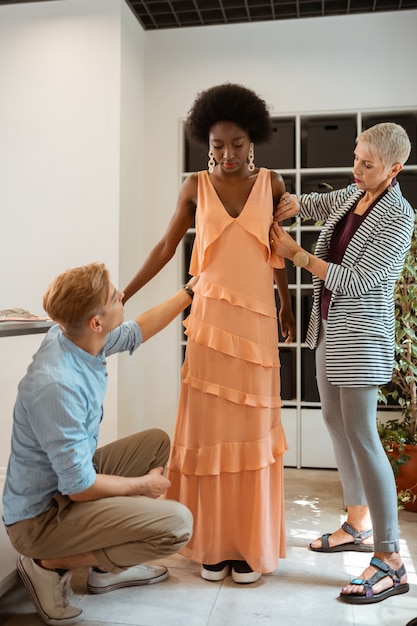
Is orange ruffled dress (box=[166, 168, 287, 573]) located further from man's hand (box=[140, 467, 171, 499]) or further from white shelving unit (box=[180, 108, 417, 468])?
white shelving unit (box=[180, 108, 417, 468])

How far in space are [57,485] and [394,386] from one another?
7.32ft

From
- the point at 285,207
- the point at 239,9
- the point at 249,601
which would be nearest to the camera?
the point at 249,601

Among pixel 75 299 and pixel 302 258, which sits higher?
pixel 302 258

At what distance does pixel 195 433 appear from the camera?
203 cm

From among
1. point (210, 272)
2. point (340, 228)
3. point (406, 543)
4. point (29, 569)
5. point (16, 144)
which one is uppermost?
point (16, 144)

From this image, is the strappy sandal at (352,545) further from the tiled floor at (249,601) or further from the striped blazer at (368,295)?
the striped blazer at (368,295)

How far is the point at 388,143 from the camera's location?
195cm

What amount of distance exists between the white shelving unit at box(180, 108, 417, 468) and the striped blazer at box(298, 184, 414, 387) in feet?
4.64

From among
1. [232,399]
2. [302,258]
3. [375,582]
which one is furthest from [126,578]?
[302,258]

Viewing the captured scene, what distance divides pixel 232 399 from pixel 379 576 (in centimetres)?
70

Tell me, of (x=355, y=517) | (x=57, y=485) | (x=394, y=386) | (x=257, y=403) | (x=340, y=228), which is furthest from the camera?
(x=394, y=386)

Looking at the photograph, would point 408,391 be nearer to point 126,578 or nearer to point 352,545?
point 352,545

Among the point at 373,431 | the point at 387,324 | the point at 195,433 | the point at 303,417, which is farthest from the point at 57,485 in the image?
the point at 303,417

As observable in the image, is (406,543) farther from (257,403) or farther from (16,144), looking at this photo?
(16,144)
